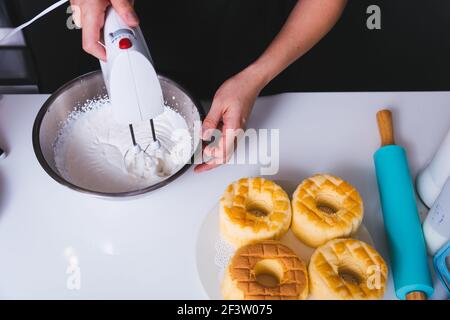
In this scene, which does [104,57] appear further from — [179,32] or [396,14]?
[396,14]

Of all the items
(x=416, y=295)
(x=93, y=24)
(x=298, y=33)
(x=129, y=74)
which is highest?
(x=298, y=33)

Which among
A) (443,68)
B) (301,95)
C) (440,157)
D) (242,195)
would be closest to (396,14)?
(443,68)

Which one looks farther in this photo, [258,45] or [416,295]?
[258,45]

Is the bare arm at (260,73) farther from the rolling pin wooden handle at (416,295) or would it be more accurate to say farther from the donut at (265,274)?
the rolling pin wooden handle at (416,295)

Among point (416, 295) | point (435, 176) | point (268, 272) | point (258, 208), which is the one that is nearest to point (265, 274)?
point (268, 272)

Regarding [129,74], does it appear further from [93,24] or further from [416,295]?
[416,295]

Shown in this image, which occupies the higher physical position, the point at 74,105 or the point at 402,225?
the point at 74,105

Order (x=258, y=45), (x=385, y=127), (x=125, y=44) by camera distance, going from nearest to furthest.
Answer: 1. (x=125, y=44)
2. (x=385, y=127)
3. (x=258, y=45)

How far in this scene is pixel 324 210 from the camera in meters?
0.76

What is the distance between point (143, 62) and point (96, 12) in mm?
140

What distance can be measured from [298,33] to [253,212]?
0.41m

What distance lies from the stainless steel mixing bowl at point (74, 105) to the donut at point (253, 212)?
0.43 ft

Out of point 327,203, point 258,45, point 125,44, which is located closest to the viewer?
point 125,44

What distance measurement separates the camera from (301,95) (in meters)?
0.99
